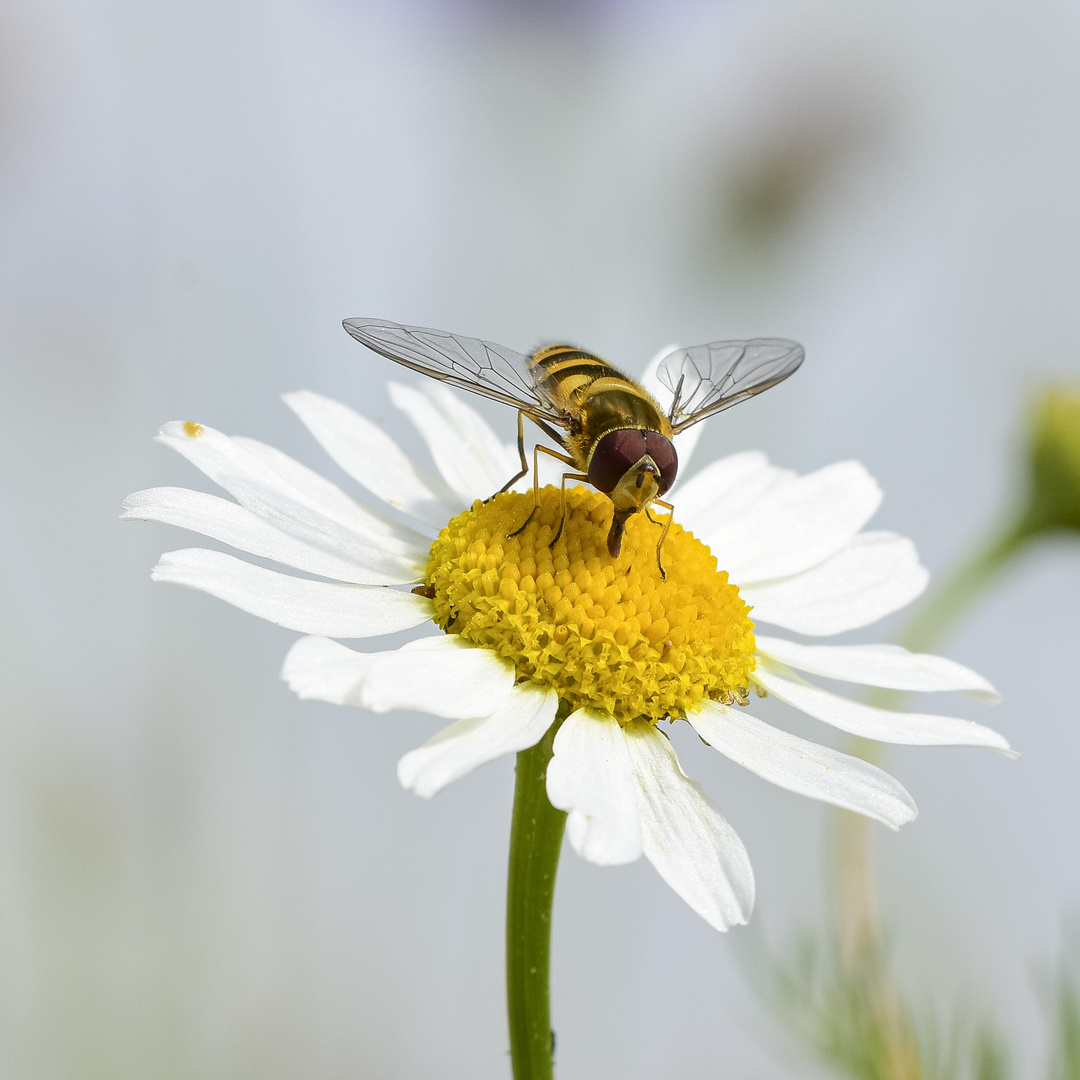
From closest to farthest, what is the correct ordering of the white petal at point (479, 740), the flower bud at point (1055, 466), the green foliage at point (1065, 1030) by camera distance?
the white petal at point (479, 740) → the green foliage at point (1065, 1030) → the flower bud at point (1055, 466)

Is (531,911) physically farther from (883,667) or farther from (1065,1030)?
(1065,1030)

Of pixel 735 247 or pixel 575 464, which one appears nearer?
pixel 575 464

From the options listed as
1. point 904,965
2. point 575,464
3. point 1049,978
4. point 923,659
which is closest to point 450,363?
point 575,464

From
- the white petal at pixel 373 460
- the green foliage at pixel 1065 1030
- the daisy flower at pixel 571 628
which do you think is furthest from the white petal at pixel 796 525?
the green foliage at pixel 1065 1030

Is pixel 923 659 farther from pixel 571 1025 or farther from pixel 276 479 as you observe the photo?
pixel 571 1025

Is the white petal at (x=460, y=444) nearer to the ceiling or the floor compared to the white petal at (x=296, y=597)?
nearer to the ceiling

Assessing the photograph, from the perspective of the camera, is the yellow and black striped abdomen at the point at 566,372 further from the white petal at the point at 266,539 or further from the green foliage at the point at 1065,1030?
the green foliage at the point at 1065,1030

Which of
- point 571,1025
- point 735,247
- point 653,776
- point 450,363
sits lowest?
point 571,1025

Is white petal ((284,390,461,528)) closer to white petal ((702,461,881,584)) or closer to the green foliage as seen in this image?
white petal ((702,461,881,584))
